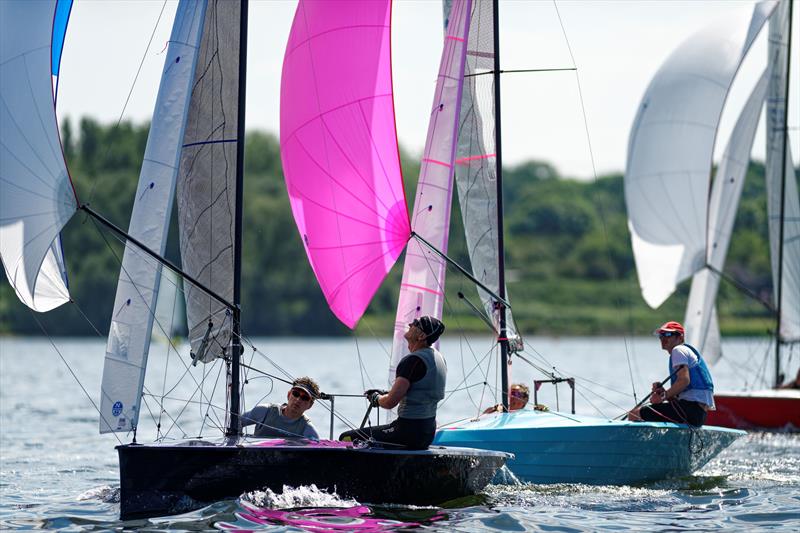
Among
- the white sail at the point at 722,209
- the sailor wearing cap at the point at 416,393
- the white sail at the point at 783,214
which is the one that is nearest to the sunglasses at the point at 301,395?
the sailor wearing cap at the point at 416,393

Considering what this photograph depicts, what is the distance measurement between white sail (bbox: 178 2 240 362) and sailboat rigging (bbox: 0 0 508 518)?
0.01m

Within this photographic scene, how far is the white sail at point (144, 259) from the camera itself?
10.9 metres

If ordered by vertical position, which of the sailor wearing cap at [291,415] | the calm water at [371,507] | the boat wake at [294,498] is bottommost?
the calm water at [371,507]

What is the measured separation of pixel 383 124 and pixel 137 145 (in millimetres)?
77283

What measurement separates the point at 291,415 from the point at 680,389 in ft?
15.3

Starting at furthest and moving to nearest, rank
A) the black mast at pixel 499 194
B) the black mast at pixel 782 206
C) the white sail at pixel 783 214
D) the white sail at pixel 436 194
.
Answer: the white sail at pixel 783 214 → the black mast at pixel 782 206 → the black mast at pixel 499 194 → the white sail at pixel 436 194

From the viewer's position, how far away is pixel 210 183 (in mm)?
11906

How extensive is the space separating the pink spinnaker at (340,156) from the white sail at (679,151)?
9.99 metres

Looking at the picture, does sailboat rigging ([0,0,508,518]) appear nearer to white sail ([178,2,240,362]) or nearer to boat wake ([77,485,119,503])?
white sail ([178,2,240,362])

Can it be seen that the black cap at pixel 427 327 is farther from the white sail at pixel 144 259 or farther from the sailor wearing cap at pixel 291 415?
the white sail at pixel 144 259

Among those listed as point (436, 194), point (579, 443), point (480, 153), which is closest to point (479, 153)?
point (480, 153)

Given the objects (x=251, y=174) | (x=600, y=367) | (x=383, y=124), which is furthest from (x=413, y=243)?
(x=251, y=174)

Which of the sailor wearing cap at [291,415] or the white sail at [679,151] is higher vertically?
the white sail at [679,151]

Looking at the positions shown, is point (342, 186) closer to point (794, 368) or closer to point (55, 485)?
point (55, 485)
